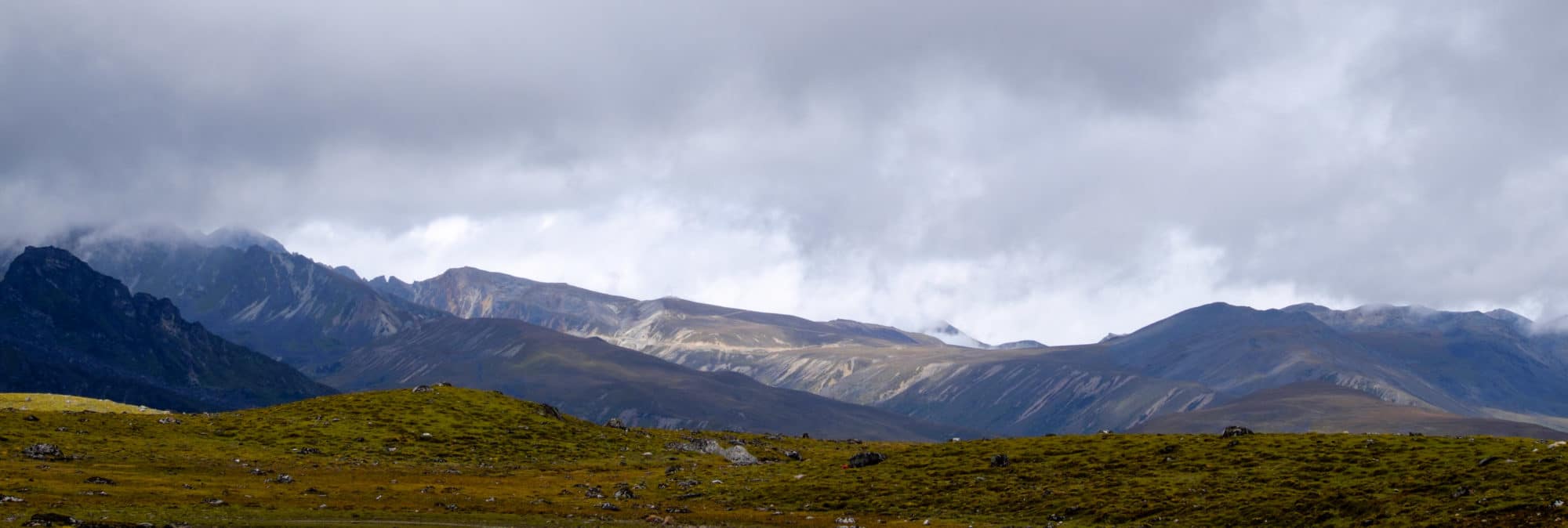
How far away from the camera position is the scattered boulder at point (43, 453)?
9994cm

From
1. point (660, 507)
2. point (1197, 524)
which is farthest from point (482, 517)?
point (1197, 524)

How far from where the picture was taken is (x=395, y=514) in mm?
78438

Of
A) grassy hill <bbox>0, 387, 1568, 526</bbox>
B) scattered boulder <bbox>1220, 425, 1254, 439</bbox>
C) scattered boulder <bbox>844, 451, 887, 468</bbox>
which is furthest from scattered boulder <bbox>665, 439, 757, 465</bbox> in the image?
scattered boulder <bbox>1220, 425, 1254, 439</bbox>

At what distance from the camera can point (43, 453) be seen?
101 metres

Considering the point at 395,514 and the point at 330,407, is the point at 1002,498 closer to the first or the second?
A: the point at 395,514

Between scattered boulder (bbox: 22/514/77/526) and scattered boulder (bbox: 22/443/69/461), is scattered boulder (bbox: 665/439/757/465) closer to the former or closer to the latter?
scattered boulder (bbox: 22/443/69/461)

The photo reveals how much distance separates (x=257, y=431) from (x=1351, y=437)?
108776 mm

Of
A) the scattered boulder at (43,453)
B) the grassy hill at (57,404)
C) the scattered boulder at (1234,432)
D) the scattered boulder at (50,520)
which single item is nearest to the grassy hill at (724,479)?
the scattered boulder at (43,453)

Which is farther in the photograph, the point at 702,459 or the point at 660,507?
the point at 702,459

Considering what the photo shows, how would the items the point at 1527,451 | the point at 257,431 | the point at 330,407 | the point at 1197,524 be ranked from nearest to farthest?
1. the point at 1197,524
2. the point at 1527,451
3. the point at 257,431
4. the point at 330,407

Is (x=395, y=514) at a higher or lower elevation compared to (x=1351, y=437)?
lower

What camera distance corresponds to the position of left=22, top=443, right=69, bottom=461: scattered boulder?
328ft

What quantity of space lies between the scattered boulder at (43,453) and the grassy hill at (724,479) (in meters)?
1.31

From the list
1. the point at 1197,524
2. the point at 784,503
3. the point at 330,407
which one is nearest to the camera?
the point at 1197,524
